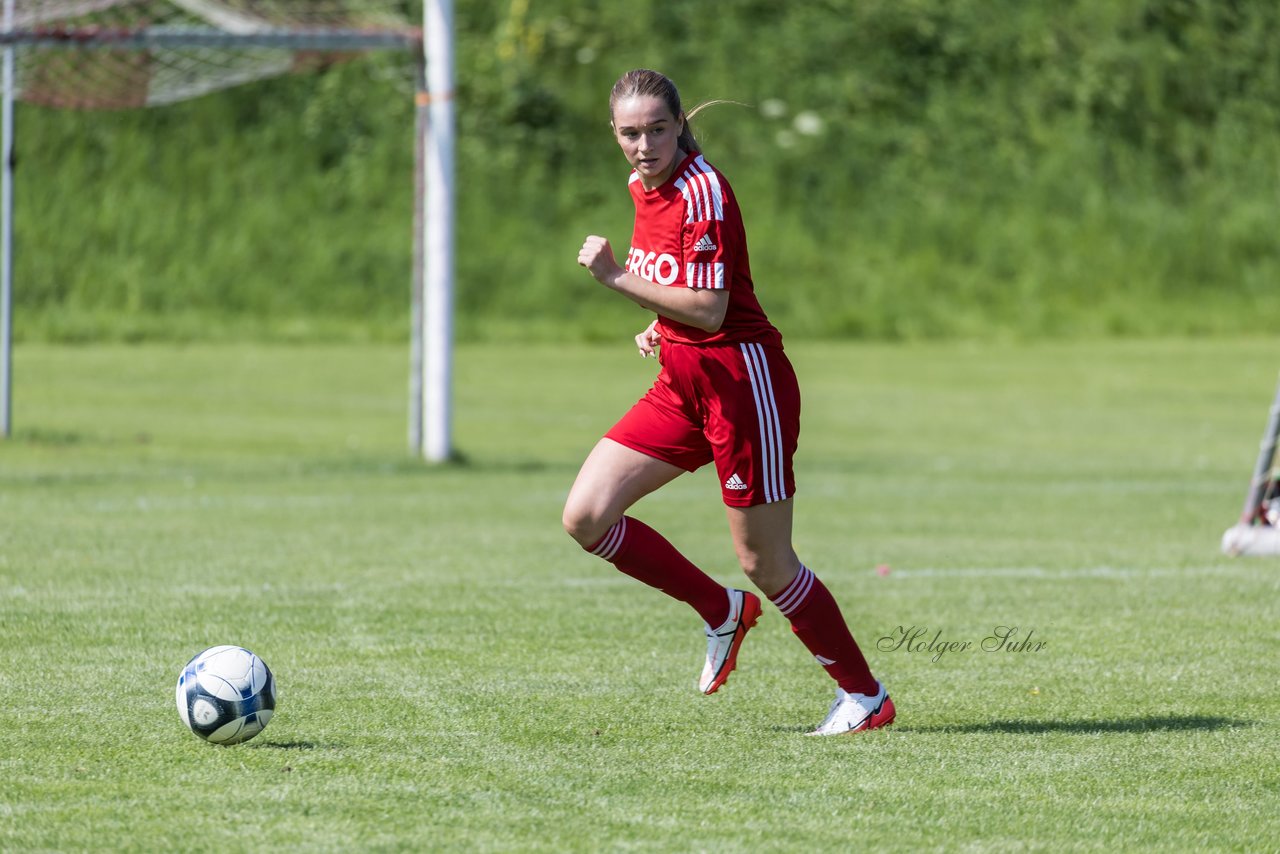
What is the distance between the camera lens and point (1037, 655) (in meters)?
7.14

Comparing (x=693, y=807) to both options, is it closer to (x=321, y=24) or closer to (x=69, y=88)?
(x=69, y=88)

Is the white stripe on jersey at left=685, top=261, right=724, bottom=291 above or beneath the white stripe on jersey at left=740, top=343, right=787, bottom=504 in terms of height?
above

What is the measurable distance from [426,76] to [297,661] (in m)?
8.84

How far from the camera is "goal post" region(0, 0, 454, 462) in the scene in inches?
548

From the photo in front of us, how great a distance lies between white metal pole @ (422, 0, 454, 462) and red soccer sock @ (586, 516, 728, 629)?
28.8ft

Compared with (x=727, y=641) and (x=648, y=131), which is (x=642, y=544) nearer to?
(x=727, y=641)

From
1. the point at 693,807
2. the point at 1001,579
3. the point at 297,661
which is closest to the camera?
the point at 693,807

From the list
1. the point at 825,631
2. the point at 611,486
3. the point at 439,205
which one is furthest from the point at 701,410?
the point at 439,205

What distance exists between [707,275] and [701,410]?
47 cm

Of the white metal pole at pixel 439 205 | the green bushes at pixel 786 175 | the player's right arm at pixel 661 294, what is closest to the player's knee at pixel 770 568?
the player's right arm at pixel 661 294

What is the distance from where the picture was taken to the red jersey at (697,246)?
18.1 feet

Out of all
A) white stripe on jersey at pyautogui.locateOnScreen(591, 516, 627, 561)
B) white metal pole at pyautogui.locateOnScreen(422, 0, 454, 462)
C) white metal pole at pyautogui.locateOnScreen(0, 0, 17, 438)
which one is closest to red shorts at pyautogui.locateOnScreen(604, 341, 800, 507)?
white stripe on jersey at pyautogui.locateOnScreen(591, 516, 627, 561)

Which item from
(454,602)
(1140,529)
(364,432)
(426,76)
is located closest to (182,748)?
(454,602)

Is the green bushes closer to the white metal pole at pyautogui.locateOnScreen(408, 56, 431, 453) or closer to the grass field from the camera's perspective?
the grass field
